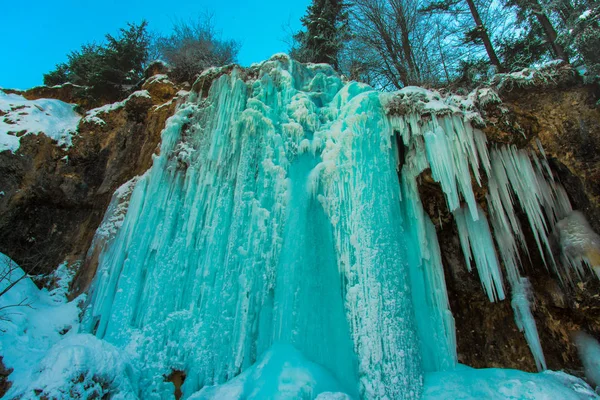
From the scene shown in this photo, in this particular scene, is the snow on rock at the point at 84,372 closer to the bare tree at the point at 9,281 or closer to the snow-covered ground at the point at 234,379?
the snow-covered ground at the point at 234,379

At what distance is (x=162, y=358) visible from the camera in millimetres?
4805

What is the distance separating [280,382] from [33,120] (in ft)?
27.7

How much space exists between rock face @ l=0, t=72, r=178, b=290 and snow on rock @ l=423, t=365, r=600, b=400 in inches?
259

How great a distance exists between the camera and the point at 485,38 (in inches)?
384

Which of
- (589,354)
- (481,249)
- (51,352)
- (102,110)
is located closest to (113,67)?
(102,110)

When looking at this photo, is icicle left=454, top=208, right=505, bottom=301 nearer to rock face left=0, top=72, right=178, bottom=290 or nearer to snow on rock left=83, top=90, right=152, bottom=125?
rock face left=0, top=72, right=178, bottom=290

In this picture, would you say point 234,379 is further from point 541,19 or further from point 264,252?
point 541,19

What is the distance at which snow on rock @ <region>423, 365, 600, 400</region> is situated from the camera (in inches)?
167

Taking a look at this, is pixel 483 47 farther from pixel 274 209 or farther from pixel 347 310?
pixel 347 310

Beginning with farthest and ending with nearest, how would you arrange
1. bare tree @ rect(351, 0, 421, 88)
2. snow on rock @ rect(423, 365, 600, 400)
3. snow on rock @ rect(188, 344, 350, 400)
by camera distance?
bare tree @ rect(351, 0, 421, 88)
snow on rock @ rect(423, 365, 600, 400)
snow on rock @ rect(188, 344, 350, 400)

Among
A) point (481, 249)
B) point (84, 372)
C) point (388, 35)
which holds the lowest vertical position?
point (84, 372)

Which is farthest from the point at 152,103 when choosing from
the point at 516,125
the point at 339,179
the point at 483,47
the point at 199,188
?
the point at 483,47

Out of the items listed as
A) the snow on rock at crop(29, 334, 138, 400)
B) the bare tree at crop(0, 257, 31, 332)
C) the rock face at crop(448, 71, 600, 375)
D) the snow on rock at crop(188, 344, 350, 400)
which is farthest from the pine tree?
the bare tree at crop(0, 257, 31, 332)

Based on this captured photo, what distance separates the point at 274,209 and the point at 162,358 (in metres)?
2.78
